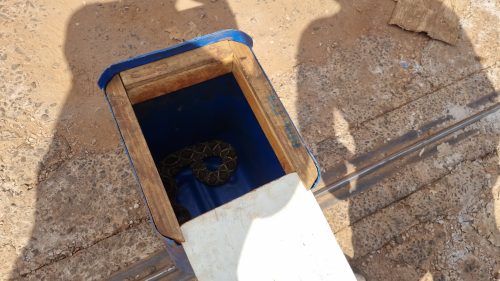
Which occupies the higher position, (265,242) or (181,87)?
(181,87)

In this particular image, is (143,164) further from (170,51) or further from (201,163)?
(201,163)

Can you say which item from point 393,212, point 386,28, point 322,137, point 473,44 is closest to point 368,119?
point 322,137

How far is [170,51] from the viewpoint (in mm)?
2195

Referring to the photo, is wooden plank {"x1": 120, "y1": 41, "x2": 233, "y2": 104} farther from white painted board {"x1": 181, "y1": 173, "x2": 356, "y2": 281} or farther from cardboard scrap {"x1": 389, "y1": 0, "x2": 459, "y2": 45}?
cardboard scrap {"x1": 389, "y1": 0, "x2": 459, "y2": 45}

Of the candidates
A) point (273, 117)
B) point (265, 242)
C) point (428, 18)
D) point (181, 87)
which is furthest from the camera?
point (428, 18)

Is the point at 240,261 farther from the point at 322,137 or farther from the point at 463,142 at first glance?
the point at 463,142

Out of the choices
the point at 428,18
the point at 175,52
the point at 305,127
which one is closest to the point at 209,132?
the point at 305,127

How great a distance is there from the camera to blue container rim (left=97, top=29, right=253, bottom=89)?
2076 mm

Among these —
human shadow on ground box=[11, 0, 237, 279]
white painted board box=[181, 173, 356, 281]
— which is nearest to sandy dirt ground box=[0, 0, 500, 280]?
human shadow on ground box=[11, 0, 237, 279]

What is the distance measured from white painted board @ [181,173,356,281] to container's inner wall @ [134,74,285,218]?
1.58 ft

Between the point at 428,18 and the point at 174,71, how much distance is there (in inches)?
138

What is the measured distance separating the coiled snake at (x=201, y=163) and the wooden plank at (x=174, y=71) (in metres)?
0.89

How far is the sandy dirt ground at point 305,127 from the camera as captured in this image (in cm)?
310

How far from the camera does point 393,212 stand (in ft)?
11.3
